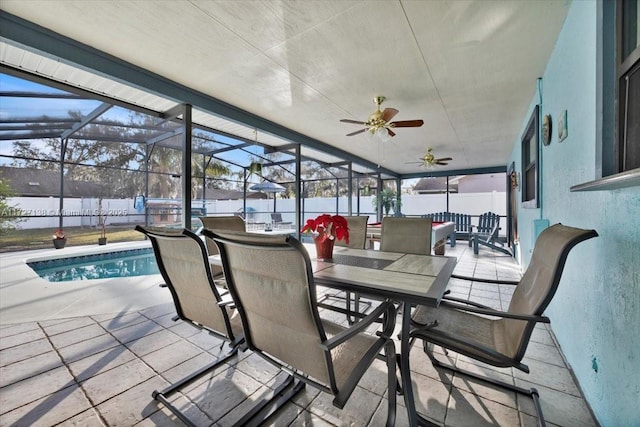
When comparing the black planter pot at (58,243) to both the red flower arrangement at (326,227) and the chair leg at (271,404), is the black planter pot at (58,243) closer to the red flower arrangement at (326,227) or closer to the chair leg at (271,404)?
the red flower arrangement at (326,227)

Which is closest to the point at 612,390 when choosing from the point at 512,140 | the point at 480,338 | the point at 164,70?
the point at 480,338

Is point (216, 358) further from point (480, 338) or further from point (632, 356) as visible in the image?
point (632, 356)

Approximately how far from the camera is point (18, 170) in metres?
7.11

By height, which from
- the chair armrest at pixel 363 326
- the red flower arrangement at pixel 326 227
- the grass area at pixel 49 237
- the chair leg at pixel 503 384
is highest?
the red flower arrangement at pixel 326 227

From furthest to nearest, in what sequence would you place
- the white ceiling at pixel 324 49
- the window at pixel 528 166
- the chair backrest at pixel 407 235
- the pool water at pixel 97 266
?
the pool water at pixel 97 266, the window at pixel 528 166, the chair backrest at pixel 407 235, the white ceiling at pixel 324 49

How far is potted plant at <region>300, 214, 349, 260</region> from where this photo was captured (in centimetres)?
199

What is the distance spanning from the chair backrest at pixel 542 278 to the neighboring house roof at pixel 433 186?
9977 millimetres

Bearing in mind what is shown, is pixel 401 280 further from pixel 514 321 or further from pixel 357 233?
pixel 357 233

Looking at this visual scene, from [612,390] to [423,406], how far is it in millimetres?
839

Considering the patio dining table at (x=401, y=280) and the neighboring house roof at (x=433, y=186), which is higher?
the neighboring house roof at (x=433, y=186)

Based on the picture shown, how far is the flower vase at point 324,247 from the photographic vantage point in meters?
2.05

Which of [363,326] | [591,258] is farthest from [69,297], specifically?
[591,258]

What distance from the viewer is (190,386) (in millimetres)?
1635

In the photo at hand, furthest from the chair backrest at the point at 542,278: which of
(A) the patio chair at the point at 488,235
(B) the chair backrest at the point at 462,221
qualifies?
(B) the chair backrest at the point at 462,221
